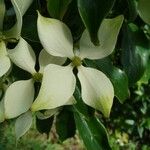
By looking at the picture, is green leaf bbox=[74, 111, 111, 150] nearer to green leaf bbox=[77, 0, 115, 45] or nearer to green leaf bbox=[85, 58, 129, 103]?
green leaf bbox=[85, 58, 129, 103]

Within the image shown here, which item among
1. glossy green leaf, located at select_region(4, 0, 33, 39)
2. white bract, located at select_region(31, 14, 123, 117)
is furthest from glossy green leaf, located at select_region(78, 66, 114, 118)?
glossy green leaf, located at select_region(4, 0, 33, 39)

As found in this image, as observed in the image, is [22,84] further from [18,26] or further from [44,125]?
[44,125]

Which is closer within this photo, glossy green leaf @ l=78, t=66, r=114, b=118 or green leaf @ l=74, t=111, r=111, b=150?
glossy green leaf @ l=78, t=66, r=114, b=118

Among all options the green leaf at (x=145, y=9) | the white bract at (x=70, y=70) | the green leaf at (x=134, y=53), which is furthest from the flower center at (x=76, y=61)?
the green leaf at (x=134, y=53)

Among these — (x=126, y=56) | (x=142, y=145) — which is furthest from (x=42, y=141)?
(x=126, y=56)

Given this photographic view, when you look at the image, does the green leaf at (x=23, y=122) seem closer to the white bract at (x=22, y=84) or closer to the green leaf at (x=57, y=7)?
the white bract at (x=22, y=84)

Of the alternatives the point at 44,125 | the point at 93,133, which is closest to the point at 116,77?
the point at 93,133

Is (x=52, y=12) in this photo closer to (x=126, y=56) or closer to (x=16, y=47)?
(x=16, y=47)
